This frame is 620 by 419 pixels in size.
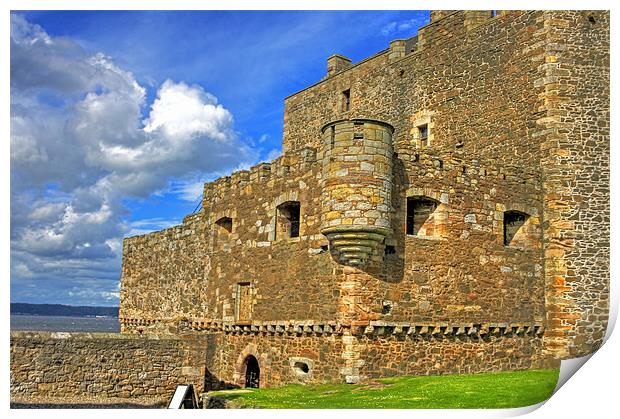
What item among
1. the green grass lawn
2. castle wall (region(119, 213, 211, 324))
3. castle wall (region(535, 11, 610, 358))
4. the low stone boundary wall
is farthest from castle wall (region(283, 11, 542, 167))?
castle wall (region(119, 213, 211, 324))

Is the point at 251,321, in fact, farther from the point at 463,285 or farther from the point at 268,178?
the point at 463,285

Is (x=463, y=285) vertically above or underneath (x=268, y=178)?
underneath

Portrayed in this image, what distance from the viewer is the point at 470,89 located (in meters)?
22.2

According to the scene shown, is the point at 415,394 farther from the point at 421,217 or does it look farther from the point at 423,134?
the point at 423,134

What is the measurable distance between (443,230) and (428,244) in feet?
2.04

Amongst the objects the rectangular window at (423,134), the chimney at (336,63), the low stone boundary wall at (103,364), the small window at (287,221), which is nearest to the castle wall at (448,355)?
the small window at (287,221)

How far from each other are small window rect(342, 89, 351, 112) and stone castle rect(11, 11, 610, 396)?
213 inches

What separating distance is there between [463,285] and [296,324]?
14.8 feet

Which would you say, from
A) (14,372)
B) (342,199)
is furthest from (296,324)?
(14,372)

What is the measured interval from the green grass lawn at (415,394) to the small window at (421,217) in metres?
3.74

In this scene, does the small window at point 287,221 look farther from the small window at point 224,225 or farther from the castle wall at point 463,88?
the small window at point 224,225

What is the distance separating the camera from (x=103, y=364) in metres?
16.8

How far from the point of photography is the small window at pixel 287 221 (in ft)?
64.2
